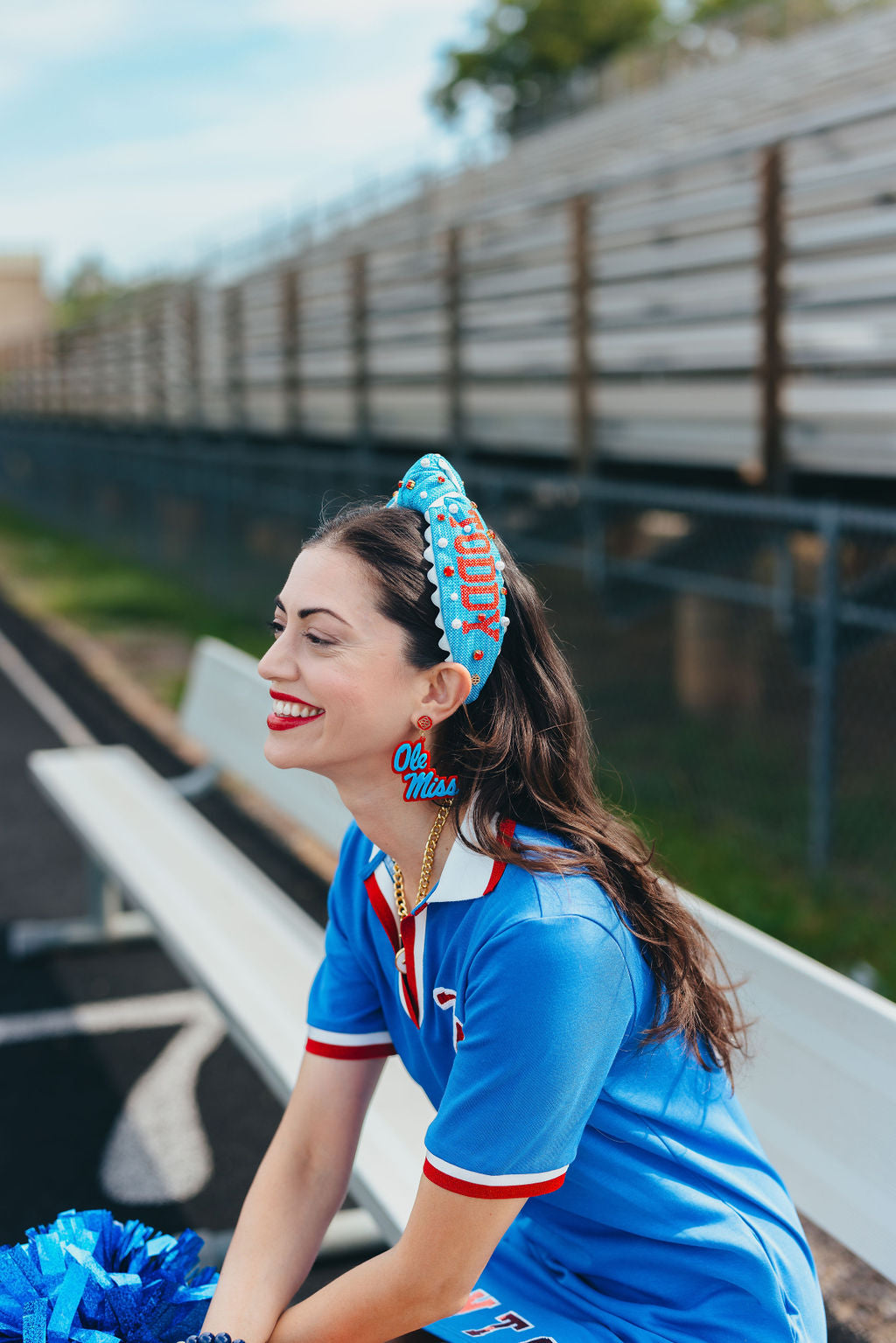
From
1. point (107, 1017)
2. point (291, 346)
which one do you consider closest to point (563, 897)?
point (107, 1017)

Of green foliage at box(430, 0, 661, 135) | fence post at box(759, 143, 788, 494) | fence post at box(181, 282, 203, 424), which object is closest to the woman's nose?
fence post at box(759, 143, 788, 494)

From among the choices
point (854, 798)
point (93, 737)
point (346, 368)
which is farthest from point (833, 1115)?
point (346, 368)

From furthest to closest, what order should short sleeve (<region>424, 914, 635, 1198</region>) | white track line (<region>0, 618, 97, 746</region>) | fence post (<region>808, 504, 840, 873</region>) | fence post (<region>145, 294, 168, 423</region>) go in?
fence post (<region>145, 294, 168, 423</region>)
white track line (<region>0, 618, 97, 746</region>)
fence post (<region>808, 504, 840, 873</region>)
short sleeve (<region>424, 914, 635, 1198</region>)

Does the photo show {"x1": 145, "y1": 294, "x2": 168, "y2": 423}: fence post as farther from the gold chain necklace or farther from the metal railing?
the gold chain necklace

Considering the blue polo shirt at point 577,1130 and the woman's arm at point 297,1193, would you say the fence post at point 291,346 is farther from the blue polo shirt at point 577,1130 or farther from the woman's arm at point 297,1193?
the blue polo shirt at point 577,1130

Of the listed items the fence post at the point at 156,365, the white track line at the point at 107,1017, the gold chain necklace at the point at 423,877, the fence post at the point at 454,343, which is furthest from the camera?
the fence post at the point at 156,365

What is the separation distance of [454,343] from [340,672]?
10.1 m

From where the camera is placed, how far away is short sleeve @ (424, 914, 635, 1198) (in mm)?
1524

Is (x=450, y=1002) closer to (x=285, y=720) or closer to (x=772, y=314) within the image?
(x=285, y=720)

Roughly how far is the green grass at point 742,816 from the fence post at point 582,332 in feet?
5.75

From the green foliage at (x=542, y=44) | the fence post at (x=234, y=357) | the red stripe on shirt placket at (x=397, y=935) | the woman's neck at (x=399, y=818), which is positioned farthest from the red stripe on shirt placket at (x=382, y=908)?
the green foliage at (x=542, y=44)

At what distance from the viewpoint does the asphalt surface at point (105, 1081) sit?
3393 mm

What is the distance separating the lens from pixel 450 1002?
171 cm

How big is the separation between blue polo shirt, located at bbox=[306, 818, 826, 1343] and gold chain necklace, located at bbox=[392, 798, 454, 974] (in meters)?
0.03
